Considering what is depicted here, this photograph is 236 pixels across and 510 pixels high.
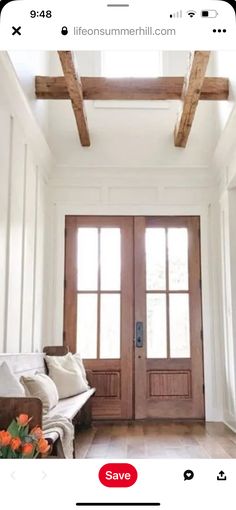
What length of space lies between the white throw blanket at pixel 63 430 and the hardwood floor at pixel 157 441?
0.64 meters

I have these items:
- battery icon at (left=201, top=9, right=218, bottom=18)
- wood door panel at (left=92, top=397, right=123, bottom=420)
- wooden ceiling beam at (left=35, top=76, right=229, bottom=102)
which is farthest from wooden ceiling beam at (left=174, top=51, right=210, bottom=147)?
wood door panel at (left=92, top=397, right=123, bottom=420)

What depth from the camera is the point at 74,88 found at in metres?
3.49

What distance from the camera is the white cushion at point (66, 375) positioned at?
368 cm

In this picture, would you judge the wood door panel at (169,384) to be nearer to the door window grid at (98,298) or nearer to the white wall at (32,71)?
the door window grid at (98,298)

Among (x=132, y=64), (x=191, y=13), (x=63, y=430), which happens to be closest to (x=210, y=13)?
(x=191, y=13)

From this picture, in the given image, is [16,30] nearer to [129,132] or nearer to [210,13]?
[210,13]

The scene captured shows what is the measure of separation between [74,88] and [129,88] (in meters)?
0.53

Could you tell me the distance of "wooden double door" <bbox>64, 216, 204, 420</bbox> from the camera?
4.42m

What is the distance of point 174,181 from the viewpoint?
4.72 metres

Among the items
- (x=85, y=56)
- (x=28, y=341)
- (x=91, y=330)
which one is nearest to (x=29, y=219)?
(x=28, y=341)

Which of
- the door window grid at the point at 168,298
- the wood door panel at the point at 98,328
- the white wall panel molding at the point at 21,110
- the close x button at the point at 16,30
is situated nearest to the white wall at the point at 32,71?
the white wall panel molding at the point at 21,110
